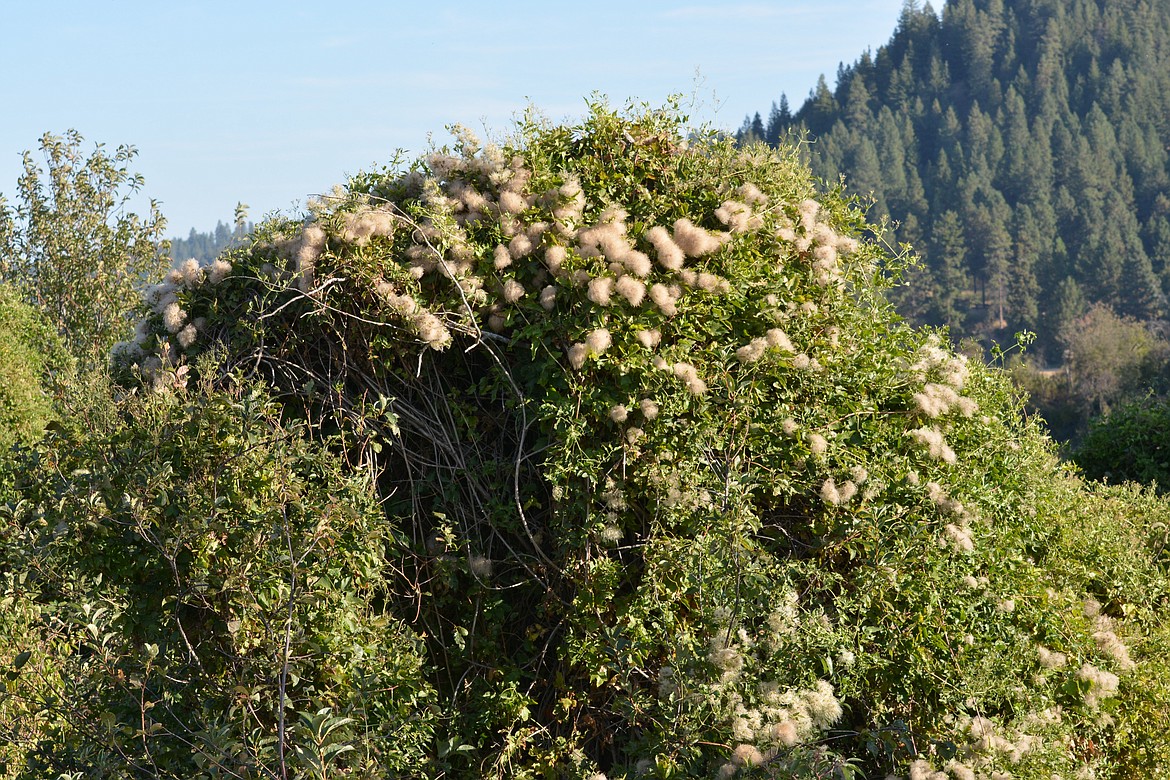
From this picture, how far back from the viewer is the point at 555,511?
358cm

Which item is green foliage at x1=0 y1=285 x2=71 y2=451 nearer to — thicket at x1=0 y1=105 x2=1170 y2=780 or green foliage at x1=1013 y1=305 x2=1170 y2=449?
thicket at x1=0 y1=105 x2=1170 y2=780

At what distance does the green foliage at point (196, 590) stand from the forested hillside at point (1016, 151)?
57755 millimetres

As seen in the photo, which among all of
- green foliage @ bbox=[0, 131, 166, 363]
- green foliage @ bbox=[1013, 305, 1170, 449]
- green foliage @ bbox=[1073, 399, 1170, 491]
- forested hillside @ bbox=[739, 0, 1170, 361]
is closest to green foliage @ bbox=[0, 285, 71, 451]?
green foliage @ bbox=[0, 131, 166, 363]

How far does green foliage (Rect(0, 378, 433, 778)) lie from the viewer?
9.71 feet

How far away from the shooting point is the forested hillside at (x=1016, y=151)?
61.9 meters

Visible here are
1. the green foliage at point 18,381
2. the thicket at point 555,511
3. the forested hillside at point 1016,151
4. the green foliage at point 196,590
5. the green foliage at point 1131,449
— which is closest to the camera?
the green foliage at point 196,590

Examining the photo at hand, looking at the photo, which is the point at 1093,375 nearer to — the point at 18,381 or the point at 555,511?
the point at 18,381

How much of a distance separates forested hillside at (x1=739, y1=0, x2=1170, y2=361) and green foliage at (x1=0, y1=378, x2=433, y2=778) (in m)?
57.8

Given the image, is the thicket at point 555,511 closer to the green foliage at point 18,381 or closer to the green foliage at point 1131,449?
the green foliage at point 18,381

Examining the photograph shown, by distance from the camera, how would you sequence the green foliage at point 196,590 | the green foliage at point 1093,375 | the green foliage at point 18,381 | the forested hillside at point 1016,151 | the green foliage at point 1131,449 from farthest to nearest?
1. the forested hillside at point 1016,151
2. the green foliage at point 1093,375
3. the green foliage at point 1131,449
4. the green foliage at point 18,381
5. the green foliage at point 196,590

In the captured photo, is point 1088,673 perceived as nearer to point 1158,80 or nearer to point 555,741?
point 555,741

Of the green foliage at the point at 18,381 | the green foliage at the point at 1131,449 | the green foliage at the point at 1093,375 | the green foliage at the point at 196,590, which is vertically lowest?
the green foliage at the point at 1093,375

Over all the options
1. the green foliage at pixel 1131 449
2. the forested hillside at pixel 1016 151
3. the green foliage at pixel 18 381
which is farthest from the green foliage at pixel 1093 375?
the green foliage at pixel 18 381

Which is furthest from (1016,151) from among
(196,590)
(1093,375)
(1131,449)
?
(196,590)
